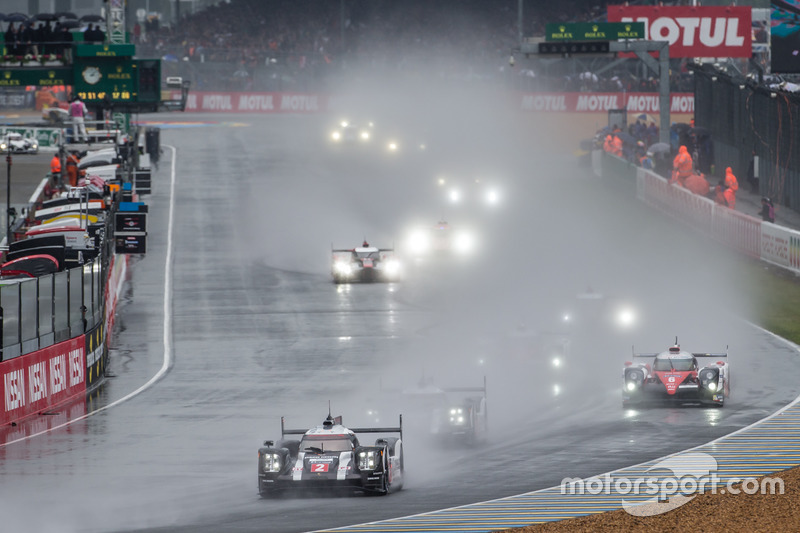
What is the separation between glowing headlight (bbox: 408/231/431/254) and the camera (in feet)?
186

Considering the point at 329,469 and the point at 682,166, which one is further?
the point at 682,166

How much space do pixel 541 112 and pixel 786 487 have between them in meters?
74.8

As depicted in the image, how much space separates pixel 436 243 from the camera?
2216 inches

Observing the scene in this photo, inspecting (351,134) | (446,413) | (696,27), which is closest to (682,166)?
(696,27)

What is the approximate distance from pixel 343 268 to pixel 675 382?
22214mm

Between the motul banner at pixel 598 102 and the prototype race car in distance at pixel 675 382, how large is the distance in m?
66.7

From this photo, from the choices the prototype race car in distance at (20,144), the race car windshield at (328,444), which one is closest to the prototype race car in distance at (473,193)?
the prototype race car in distance at (20,144)

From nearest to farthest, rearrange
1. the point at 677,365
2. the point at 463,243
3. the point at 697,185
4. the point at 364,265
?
the point at 677,365 → the point at 364,265 → the point at 463,243 → the point at 697,185

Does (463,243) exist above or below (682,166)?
below

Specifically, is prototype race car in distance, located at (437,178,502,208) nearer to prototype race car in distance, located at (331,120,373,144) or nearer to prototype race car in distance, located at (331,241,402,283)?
prototype race car in distance, located at (331,120,373,144)

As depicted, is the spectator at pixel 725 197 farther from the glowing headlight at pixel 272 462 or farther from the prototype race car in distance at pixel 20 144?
the prototype race car in distance at pixel 20 144

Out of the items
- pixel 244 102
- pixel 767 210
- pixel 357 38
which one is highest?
pixel 357 38

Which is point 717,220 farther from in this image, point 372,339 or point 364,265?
point 372,339

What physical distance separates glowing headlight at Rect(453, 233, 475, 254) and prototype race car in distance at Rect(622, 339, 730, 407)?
2655cm
